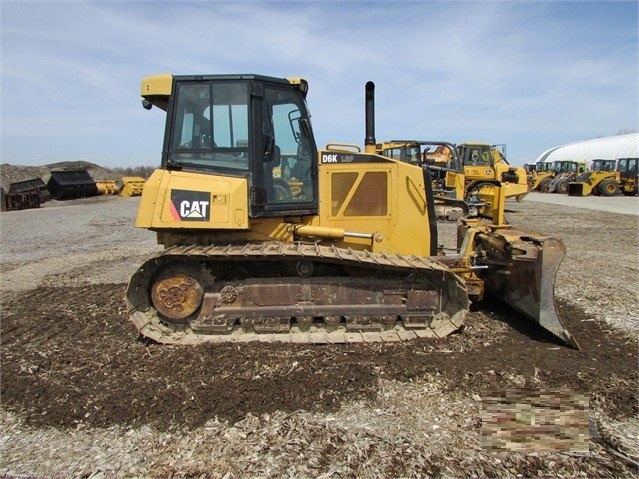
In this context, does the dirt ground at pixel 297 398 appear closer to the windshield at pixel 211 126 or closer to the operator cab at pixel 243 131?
the operator cab at pixel 243 131

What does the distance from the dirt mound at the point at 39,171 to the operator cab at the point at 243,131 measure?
3707 cm

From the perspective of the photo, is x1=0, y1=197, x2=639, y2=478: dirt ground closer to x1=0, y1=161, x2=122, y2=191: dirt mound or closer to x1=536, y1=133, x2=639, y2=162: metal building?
x1=0, y1=161, x2=122, y2=191: dirt mound

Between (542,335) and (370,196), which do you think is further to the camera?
(370,196)

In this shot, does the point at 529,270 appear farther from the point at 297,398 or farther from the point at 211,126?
the point at 211,126

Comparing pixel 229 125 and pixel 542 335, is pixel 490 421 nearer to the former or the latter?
pixel 542 335

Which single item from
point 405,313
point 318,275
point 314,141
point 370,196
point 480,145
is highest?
point 480,145

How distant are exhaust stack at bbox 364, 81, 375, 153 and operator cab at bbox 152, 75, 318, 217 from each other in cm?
124

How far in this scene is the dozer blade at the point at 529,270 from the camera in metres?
5.00

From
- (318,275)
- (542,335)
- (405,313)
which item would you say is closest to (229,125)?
(318,275)

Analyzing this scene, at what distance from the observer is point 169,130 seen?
17.0 feet

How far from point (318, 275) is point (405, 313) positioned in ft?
3.59

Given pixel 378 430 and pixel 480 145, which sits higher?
pixel 480 145

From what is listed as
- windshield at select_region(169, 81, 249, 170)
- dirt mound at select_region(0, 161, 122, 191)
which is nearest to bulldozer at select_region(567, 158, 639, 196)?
windshield at select_region(169, 81, 249, 170)

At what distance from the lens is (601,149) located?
57.4 m
